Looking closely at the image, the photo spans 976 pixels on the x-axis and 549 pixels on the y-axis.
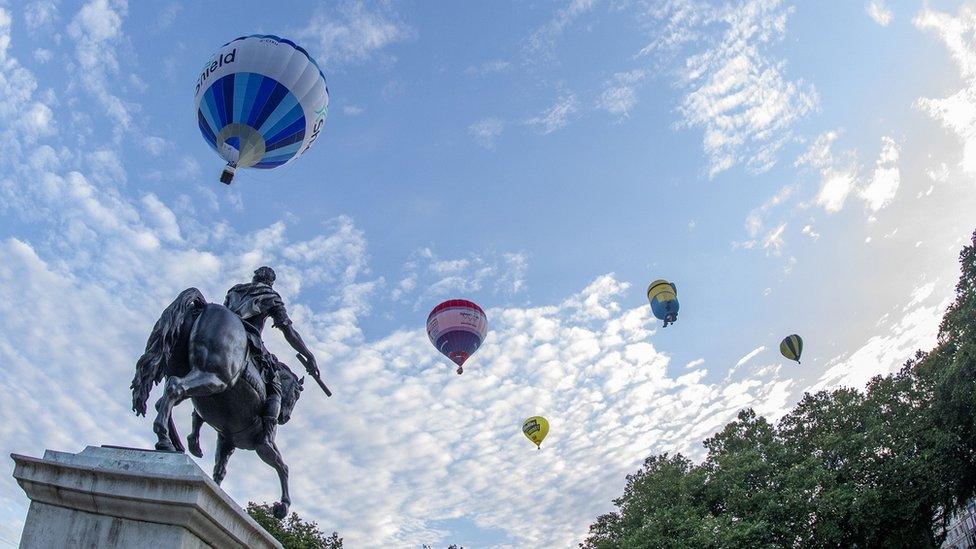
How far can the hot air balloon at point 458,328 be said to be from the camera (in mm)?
33250

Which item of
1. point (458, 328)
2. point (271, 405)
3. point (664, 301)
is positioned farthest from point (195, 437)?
point (664, 301)

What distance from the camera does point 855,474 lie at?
2642 centimetres

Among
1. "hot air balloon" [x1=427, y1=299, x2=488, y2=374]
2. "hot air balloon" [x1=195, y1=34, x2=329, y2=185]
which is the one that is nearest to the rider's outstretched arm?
"hot air balloon" [x1=195, y1=34, x2=329, y2=185]

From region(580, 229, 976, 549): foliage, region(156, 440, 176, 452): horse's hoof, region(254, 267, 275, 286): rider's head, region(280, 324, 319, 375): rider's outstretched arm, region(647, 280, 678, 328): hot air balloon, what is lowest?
region(156, 440, 176, 452): horse's hoof

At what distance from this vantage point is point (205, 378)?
608 centimetres

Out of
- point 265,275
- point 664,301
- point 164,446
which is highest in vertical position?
point 664,301

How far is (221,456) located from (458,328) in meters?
25.9

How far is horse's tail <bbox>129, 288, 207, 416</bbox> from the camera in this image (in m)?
5.81

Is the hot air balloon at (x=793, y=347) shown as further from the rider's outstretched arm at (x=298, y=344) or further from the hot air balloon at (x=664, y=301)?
the rider's outstretched arm at (x=298, y=344)

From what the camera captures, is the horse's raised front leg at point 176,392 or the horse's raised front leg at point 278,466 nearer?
the horse's raised front leg at point 176,392

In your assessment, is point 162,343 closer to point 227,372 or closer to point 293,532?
point 227,372

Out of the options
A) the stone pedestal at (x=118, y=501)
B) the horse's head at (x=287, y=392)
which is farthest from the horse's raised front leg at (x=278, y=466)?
the stone pedestal at (x=118, y=501)

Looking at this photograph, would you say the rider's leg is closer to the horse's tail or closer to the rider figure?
the rider figure

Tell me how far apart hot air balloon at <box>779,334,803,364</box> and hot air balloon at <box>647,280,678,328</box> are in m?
7.83
